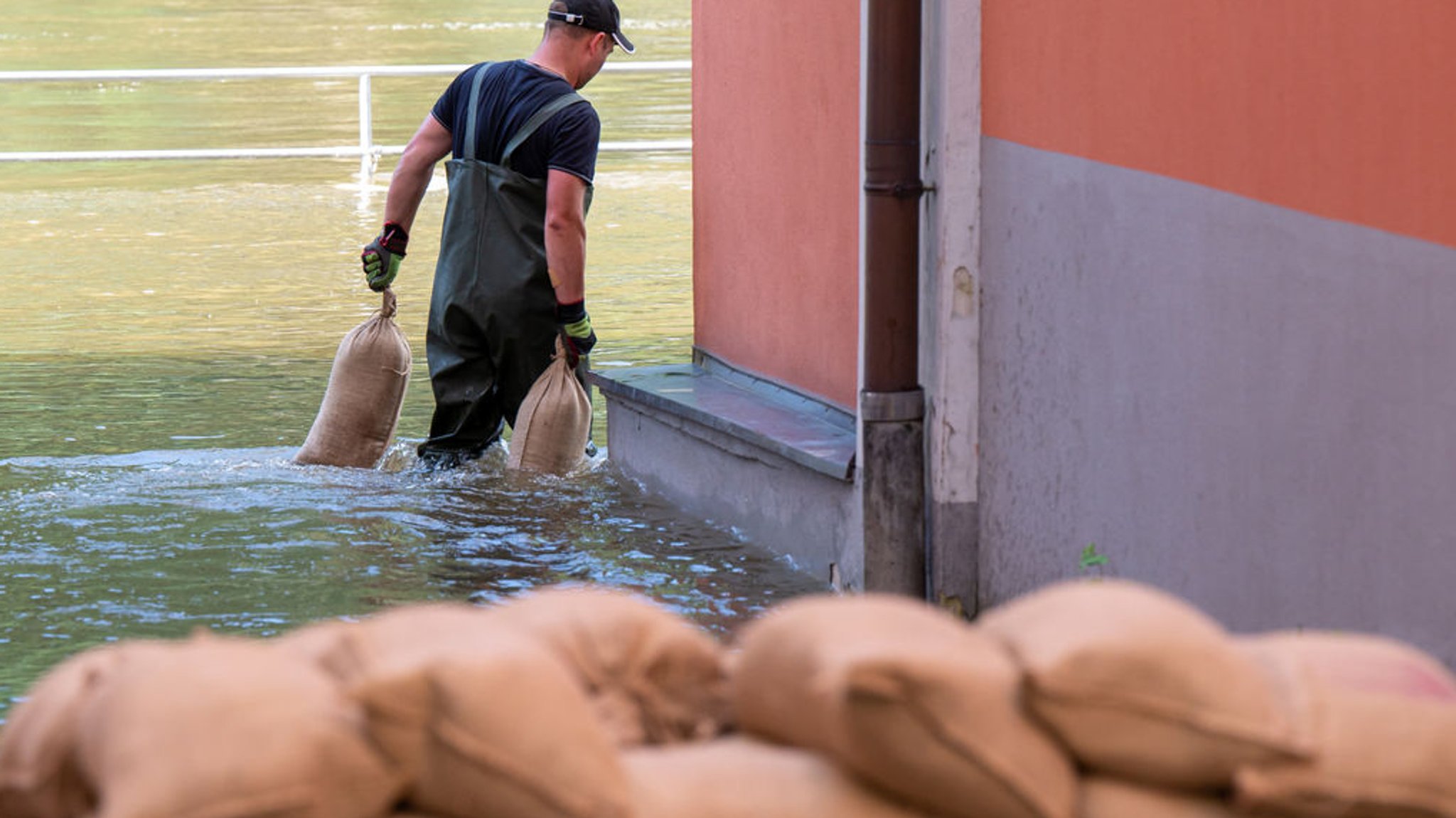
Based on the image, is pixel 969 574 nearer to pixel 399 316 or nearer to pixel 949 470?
pixel 949 470

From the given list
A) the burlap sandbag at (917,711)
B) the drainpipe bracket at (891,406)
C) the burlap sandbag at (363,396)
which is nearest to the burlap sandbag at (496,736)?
the burlap sandbag at (917,711)

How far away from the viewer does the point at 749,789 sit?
7.73 ft

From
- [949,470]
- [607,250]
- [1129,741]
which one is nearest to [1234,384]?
[949,470]

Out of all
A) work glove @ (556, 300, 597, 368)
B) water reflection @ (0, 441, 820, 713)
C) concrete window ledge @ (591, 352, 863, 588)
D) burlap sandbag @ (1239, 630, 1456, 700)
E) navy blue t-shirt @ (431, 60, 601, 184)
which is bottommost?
water reflection @ (0, 441, 820, 713)

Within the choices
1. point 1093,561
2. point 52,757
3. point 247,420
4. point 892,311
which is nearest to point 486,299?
point 247,420

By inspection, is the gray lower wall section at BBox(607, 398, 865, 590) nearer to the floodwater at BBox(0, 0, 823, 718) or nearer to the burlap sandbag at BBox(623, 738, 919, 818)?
the floodwater at BBox(0, 0, 823, 718)

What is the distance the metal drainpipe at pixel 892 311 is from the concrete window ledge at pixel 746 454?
0.12 m

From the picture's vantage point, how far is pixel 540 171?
6.68 metres

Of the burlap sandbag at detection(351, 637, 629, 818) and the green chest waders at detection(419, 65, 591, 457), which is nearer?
the burlap sandbag at detection(351, 637, 629, 818)

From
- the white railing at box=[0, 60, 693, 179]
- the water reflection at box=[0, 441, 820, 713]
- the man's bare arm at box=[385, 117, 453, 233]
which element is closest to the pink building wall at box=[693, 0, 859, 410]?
the water reflection at box=[0, 441, 820, 713]

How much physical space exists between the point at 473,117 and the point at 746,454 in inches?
60.3

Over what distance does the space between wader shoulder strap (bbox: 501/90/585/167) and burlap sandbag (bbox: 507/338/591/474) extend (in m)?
0.69

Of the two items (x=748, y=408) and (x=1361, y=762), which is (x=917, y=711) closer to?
(x=1361, y=762)

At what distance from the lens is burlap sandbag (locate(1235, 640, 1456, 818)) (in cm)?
229
